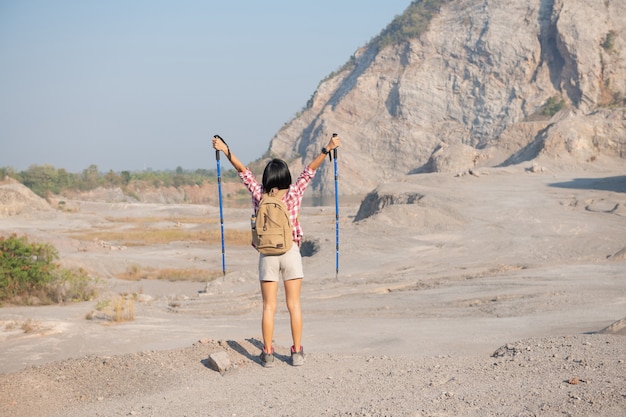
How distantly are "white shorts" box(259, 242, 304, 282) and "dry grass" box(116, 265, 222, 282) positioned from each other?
1495 cm

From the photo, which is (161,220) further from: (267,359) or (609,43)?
(609,43)

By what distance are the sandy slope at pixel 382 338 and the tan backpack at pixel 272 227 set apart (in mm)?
1182

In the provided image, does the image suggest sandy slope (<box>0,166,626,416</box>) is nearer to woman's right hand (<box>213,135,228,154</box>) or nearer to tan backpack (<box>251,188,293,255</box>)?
tan backpack (<box>251,188,293,255</box>)

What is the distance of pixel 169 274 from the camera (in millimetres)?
22281

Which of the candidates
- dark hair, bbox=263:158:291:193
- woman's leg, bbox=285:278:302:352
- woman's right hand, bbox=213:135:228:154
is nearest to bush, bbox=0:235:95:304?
woman's right hand, bbox=213:135:228:154

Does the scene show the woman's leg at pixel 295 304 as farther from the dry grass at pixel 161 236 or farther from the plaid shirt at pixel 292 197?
the dry grass at pixel 161 236

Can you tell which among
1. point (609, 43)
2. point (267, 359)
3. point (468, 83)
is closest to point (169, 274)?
point (267, 359)

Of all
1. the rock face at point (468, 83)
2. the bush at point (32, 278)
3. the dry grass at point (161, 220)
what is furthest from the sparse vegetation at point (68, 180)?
the bush at point (32, 278)

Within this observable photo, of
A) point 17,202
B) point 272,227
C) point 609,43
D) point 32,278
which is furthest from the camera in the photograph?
point 609,43

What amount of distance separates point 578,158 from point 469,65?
4149 cm

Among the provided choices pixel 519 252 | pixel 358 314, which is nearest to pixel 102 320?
pixel 358 314

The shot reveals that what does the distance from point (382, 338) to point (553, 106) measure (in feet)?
219

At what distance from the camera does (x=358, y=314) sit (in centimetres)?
1205

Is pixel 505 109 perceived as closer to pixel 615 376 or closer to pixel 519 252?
pixel 519 252
